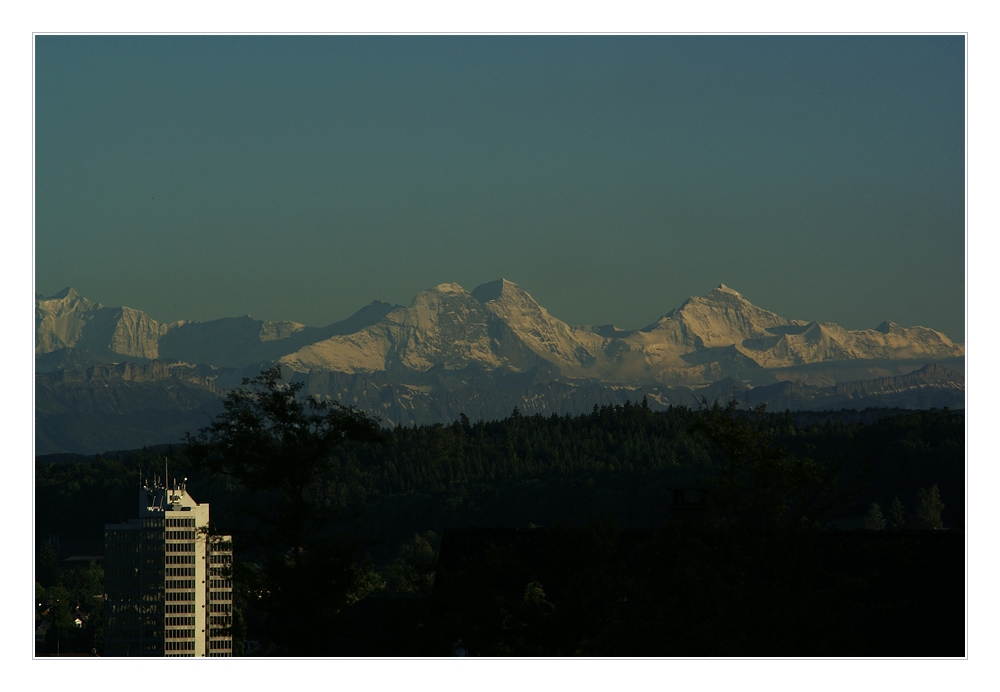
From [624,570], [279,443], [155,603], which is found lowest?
[155,603]

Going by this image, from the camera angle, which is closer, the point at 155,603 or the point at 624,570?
the point at 624,570

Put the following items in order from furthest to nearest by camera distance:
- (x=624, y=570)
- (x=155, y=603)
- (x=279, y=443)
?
(x=155, y=603) < (x=279, y=443) < (x=624, y=570)

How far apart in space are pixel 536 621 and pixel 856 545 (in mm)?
9258

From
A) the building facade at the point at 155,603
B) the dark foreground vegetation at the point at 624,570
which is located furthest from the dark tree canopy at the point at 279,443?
the building facade at the point at 155,603

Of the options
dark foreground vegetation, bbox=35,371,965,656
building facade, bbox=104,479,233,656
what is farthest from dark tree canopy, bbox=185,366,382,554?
building facade, bbox=104,479,233,656

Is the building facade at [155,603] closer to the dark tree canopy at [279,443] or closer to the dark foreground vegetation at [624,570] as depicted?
the dark tree canopy at [279,443]

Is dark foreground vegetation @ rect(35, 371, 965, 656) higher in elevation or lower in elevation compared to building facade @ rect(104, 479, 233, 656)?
higher

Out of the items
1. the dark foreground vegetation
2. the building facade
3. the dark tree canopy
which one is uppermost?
the dark tree canopy

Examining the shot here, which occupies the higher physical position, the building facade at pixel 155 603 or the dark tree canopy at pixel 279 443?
the dark tree canopy at pixel 279 443

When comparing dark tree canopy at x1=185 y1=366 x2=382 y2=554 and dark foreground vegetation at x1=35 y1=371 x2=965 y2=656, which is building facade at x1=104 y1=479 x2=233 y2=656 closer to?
dark tree canopy at x1=185 y1=366 x2=382 y2=554

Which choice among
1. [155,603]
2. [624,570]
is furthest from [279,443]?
[155,603]

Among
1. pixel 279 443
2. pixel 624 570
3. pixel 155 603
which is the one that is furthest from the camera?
pixel 155 603

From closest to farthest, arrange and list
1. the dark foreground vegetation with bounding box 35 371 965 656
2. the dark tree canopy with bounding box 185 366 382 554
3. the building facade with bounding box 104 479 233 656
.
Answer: the dark foreground vegetation with bounding box 35 371 965 656
the dark tree canopy with bounding box 185 366 382 554
the building facade with bounding box 104 479 233 656

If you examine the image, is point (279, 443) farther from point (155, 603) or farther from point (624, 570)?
point (155, 603)
